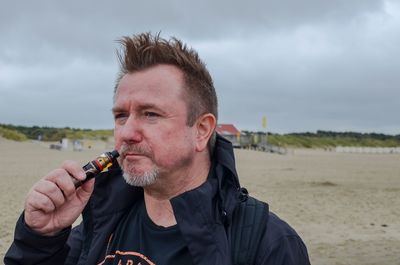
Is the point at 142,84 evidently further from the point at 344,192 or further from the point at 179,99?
the point at 344,192

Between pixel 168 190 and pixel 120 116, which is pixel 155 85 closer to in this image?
pixel 120 116

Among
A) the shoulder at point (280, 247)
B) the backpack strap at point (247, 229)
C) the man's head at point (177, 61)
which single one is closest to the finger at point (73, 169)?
the man's head at point (177, 61)

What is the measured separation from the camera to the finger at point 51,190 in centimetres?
244

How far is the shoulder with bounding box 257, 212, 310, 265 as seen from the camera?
226 centimetres

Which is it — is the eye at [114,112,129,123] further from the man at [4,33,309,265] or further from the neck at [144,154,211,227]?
the neck at [144,154,211,227]

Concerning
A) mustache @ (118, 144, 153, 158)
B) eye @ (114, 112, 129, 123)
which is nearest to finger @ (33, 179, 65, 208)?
mustache @ (118, 144, 153, 158)

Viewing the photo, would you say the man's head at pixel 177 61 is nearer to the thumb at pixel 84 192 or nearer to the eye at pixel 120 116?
the eye at pixel 120 116

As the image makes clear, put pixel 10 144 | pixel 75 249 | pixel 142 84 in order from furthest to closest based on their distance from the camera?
1. pixel 10 144
2. pixel 75 249
3. pixel 142 84

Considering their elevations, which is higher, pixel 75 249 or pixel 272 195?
pixel 75 249

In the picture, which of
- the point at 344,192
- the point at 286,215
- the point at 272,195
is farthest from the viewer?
the point at 344,192

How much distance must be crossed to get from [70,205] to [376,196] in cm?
1702

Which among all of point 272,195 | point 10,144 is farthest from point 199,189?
point 10,144

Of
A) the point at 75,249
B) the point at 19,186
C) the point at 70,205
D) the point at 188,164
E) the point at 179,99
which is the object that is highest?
the point at 179,99

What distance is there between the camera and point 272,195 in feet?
58.1
